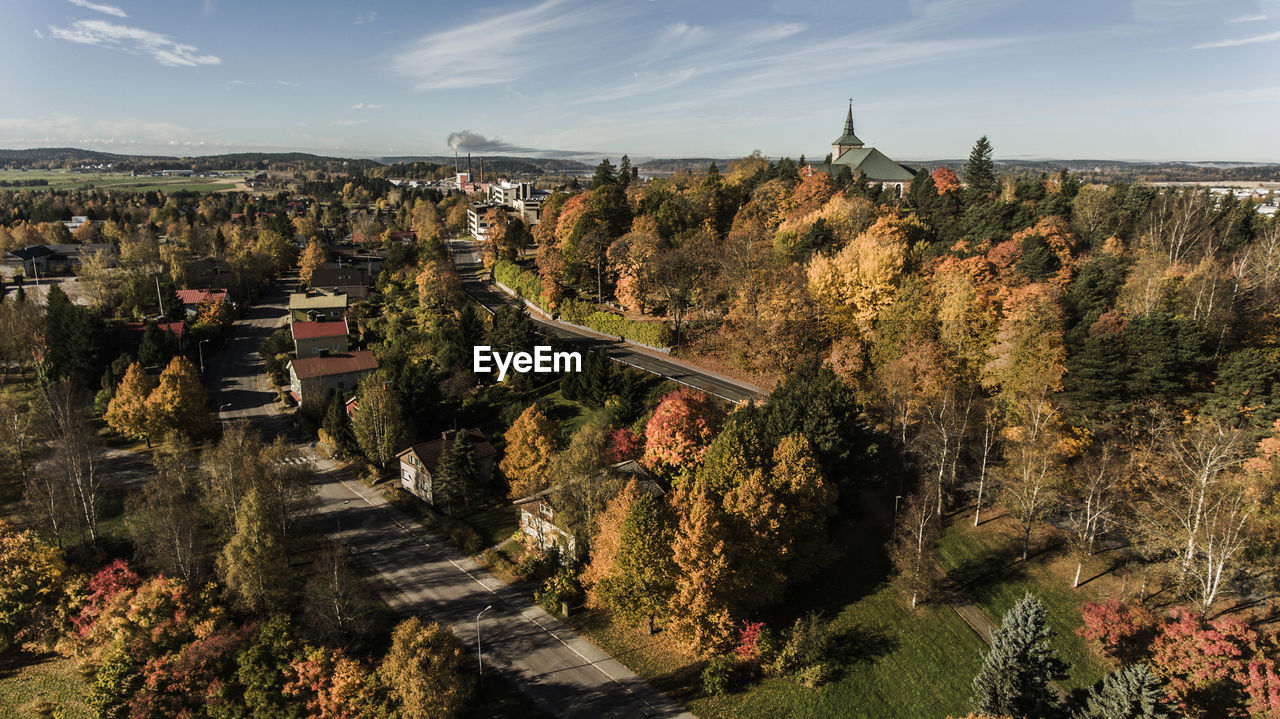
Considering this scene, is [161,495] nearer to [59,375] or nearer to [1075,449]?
[59,375]

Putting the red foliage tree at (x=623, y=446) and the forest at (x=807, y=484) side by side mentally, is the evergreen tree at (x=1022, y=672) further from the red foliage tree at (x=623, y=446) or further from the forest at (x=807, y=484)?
the red foliage tree at (x=623, y=446)

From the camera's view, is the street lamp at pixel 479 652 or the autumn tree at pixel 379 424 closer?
the street lamp at pixel 479 652

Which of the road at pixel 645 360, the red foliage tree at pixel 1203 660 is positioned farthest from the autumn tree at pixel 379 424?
the red foliage tree at pixel 1203 660

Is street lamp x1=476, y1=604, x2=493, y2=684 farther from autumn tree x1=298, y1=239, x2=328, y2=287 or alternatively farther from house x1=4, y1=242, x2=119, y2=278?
house x1=4, y1=242, x2=119, y2=278

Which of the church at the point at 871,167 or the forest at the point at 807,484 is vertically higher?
the church at the point at 871,167

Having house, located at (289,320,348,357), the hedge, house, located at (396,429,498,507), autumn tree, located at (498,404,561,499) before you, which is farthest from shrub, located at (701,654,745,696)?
house, located at (289,320,348,357)

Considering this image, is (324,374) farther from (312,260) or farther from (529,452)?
(312,260)

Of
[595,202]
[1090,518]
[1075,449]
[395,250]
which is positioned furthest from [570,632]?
[395,250]
